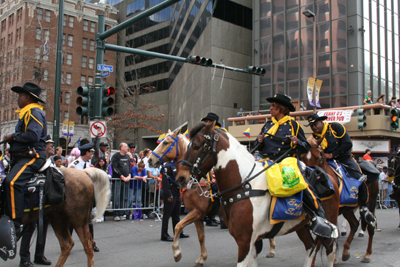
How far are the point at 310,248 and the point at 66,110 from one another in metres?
59.0

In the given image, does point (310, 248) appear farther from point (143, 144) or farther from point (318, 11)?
point (143, 144)

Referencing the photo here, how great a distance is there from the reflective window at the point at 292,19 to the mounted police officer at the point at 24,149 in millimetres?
28477

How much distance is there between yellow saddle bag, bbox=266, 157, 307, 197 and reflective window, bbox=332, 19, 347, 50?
26190mm

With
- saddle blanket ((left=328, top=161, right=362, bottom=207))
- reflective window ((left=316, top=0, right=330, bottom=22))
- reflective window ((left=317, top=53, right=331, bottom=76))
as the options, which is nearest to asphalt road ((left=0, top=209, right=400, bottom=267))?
saddle blanket ((left=328, top=161, right=362, bottom=207))

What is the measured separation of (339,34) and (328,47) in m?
1.26

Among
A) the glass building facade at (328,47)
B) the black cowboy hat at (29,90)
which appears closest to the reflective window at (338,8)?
the glass building facade at (328,47)

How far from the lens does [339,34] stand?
27938mm

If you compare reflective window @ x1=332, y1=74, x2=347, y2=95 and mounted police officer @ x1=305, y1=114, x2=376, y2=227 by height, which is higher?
reflective window @ x1=332, y1=74, x2=347, y2=95

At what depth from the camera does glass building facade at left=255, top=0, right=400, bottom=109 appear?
2762 centimetres

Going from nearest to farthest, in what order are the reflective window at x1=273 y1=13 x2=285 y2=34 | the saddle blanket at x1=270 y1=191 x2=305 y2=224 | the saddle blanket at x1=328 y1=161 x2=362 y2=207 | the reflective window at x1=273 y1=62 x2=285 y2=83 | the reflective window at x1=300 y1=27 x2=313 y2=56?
the saddle blanket at x1=270 y1=191 x2=305 y2=224
the saddle blanket at x1=328 y1=161 x2=362 y2=207
the reflective window at x1=300 y1=27 x2=313 y2=56
the reflective window at x1=273 y1=62 x2=285 y2=83
the reflective window at x1=273 y1=13 x2=285 y2=34

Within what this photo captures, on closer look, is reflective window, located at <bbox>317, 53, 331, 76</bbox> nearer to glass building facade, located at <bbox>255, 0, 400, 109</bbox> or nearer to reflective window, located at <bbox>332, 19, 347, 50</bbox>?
glass building facade, located at <bbox>255, 0, 400, 109</bbox>

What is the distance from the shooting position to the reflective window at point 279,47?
3100 cm

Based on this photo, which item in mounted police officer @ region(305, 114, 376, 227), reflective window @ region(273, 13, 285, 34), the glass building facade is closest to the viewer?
mounted police officer @ region(305, 114, 376, 227)

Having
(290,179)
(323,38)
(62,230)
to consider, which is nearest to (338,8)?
(323,38)
